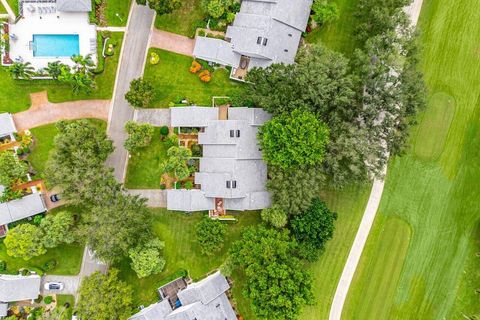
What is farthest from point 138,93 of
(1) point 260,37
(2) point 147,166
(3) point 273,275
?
(3) point 273,275

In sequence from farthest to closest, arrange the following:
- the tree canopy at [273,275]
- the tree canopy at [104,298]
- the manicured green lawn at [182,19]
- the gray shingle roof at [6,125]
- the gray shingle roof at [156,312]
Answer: the manicured green lawn at [182,19], the gray shingle roof at [6,125], the gray shingle roof at [156,312], the tree canopy at [104,298], the tree canopy at [273,275]

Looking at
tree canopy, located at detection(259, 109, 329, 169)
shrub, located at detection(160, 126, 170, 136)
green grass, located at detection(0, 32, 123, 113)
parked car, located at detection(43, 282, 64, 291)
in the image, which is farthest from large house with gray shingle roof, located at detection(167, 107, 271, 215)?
parked car, located at detection(43, 282, 64, 291)

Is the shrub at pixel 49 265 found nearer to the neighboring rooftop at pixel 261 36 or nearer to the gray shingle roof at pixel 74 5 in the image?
the gray shingle roof at pixel 74 5

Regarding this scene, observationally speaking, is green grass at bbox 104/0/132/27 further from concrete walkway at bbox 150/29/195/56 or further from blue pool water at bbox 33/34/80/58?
blue pool water at bbox 33/34/80/58

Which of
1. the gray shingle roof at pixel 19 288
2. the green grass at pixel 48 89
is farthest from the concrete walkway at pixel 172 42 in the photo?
the gray shingle roof at pixel 19 288

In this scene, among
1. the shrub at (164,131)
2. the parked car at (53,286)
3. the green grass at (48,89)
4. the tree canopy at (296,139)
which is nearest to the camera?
the tree canopy at (296,139)
